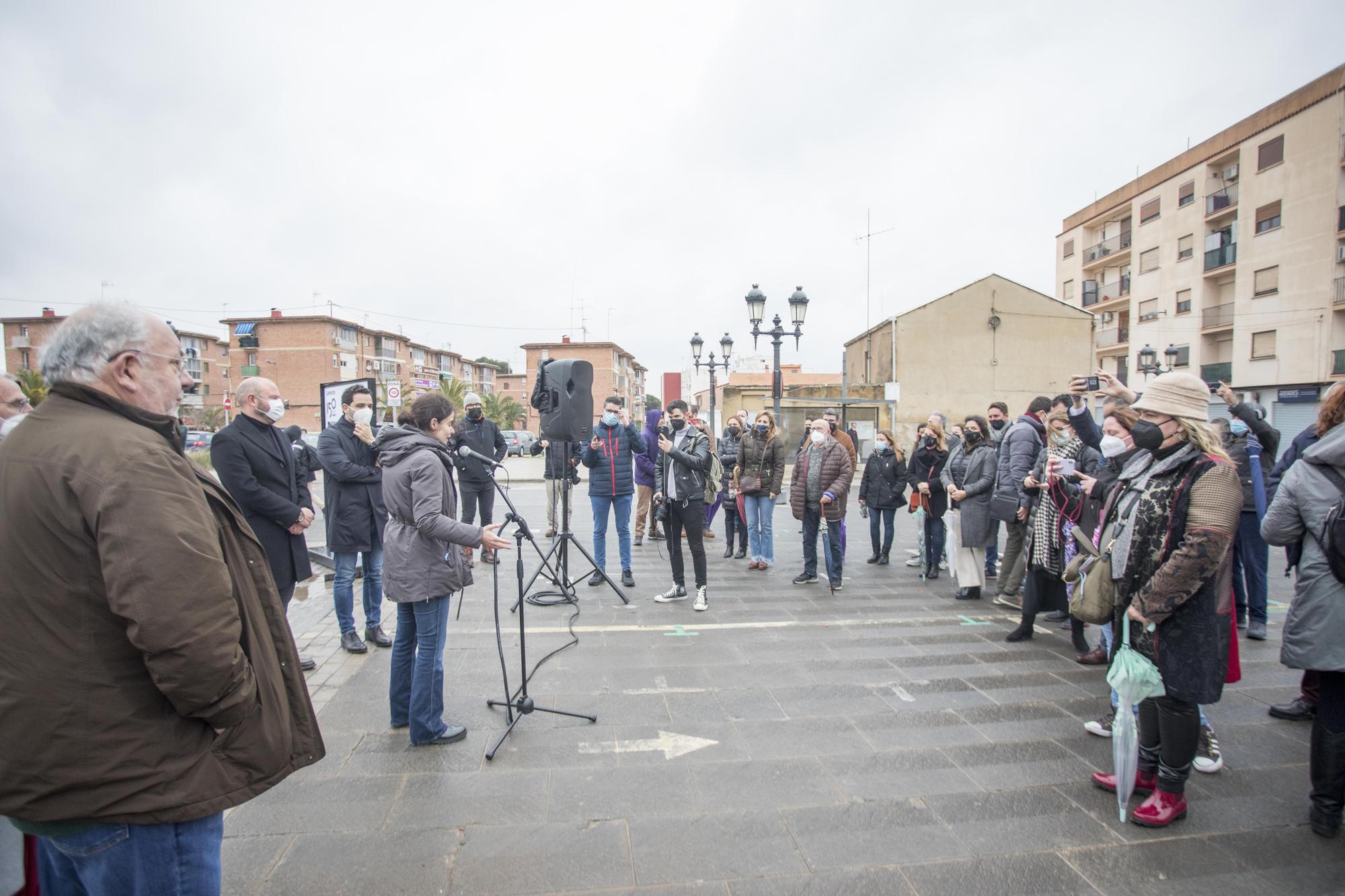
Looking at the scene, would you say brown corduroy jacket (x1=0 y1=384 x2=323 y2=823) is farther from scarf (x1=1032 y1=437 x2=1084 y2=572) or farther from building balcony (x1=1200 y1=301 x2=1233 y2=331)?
building balcony (x1=1200 y1=301 x2=1233 y2=331)

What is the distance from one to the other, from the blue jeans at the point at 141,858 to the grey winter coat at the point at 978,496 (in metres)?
6.19

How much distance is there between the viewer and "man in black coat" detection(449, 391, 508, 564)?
24.7 feet

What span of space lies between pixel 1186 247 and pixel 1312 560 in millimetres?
38773

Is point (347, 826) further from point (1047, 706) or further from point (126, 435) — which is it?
point (1047, 706)

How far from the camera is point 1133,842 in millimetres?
2664

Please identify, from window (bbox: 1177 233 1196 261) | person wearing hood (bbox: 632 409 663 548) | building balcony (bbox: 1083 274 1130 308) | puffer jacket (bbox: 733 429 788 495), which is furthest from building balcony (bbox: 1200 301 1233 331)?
person wearing hood (bbox: 632 409 663 548)

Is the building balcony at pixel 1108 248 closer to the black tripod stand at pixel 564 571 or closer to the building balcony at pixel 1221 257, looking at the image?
the building balcony at pixel 1221 257

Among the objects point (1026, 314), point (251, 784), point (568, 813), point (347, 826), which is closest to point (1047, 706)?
point (568, 813)

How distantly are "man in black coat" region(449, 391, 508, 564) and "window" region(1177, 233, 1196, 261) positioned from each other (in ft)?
125

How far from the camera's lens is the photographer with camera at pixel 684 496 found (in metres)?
5.98

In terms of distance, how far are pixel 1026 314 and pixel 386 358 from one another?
59.5 meters

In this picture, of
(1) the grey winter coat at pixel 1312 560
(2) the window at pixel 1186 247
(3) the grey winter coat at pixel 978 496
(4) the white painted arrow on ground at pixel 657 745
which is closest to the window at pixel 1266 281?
(2) the window at pixel 1186 247

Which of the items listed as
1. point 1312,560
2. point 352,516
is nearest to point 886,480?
point 1312,560

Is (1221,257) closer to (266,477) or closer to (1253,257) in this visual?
(1253,257)
